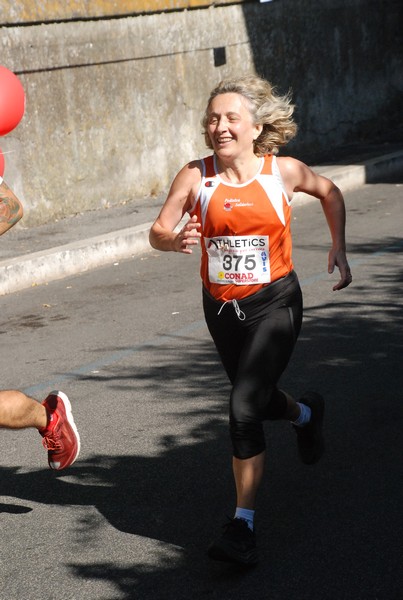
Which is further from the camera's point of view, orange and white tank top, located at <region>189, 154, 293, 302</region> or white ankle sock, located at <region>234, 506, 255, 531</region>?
orange and white tank top, located at <region>189, 154, 293, 302</region>

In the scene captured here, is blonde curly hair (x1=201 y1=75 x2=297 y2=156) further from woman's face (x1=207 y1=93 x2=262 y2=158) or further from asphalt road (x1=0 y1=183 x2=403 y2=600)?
asphalt road (x1=0 y1=183 x2=403 y2=600)

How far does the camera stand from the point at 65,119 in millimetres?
14680

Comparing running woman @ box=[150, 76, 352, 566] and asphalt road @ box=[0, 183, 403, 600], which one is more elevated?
running woman @ box=[150, 76, 352, 566]

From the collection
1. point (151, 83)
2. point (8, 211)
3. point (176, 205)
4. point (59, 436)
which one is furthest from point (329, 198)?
point (151, 83)

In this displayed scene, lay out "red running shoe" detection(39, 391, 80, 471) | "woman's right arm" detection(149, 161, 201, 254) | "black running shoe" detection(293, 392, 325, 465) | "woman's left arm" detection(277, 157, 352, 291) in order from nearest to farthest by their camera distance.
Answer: "woman's right arm" detection(149, 161, 201, 254), "woman's left arm" detection(277, 157, 352, 291), "red running shoe" detection(39, 391, 80, 471), "black running shoe" detection(293, 392, 325, 465)

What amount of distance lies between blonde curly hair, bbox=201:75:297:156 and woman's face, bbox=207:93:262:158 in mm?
30

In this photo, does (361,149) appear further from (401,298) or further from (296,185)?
(296,185)

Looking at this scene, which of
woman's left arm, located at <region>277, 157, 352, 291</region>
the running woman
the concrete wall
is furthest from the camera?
the concrete wall

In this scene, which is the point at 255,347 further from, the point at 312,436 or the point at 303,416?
the point at 312,436

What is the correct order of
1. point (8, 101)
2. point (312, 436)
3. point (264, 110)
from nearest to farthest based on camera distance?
point (264, 110) < point (312, 436) < point (8, 101)

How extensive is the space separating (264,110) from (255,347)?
991 millimetres

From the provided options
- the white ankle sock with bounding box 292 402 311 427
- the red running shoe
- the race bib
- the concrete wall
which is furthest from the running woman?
the concrete wall

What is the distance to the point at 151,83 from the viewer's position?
1620 centimetres

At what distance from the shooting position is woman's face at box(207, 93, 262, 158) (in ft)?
15.3
